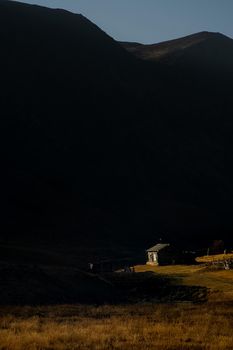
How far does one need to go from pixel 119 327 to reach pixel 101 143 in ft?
412

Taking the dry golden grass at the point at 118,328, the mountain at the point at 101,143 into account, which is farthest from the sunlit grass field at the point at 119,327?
the mountain at the point at 101,143

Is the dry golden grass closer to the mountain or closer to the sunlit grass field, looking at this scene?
the sunlit grass field

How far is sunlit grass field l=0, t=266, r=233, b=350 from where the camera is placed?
20.6m

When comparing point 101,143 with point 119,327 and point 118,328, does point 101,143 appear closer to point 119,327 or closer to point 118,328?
point 119,327

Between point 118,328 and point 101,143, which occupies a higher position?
point 101,143

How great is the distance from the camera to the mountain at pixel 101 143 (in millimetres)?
114000

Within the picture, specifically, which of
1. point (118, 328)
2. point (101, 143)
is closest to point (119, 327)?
point (118, 328)

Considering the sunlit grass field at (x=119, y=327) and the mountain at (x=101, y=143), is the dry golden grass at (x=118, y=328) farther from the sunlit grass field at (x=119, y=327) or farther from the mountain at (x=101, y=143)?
the mountain at (x=101, y=143)

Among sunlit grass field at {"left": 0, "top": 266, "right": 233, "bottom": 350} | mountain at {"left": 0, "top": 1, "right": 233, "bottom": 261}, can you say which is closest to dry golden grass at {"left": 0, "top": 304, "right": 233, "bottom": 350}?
sunlit grass field at {"left": 0, "top": 266, "right": 233, "bottom": 350}

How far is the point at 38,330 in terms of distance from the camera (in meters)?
24.5

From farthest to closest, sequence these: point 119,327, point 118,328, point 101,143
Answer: point 101,143
point 119,327
point 118,328

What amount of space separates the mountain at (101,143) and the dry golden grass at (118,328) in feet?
191

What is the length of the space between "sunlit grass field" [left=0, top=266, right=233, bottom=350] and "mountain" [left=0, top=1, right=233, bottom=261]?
56987 mm

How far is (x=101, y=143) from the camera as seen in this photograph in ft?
491
